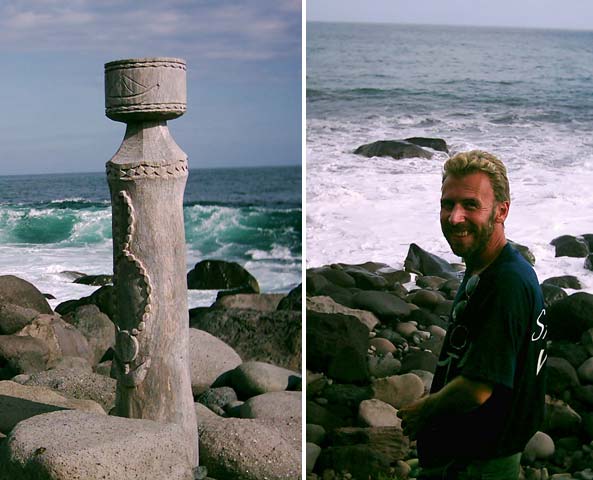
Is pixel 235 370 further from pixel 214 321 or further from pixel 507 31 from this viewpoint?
pixel 507 31

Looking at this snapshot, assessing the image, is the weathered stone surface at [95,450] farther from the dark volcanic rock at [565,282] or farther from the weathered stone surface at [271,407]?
the dark volcanic rock at [565,282]

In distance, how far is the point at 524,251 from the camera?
16.9 feet

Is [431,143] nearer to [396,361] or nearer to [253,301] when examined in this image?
[396,361]

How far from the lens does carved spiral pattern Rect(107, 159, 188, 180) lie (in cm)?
578

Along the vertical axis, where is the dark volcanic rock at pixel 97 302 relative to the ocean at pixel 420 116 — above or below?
below

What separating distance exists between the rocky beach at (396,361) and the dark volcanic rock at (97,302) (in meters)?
5.88

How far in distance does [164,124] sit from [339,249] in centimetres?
142

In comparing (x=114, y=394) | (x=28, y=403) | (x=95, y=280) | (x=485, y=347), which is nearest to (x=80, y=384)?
(x=114, y=394)

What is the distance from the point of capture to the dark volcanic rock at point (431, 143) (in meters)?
5.40

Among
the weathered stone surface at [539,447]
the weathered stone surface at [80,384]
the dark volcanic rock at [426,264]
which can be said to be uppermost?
the dark volcanic rock at [426,264]

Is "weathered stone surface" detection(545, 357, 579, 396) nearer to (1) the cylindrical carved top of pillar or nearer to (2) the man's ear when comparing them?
(2) the man's ear

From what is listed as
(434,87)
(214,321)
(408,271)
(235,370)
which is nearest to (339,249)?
(408,271)

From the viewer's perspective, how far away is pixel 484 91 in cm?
557

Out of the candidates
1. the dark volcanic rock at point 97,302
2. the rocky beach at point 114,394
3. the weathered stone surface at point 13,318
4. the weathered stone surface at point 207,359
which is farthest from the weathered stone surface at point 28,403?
the dark volcanic rock at point 97,302
